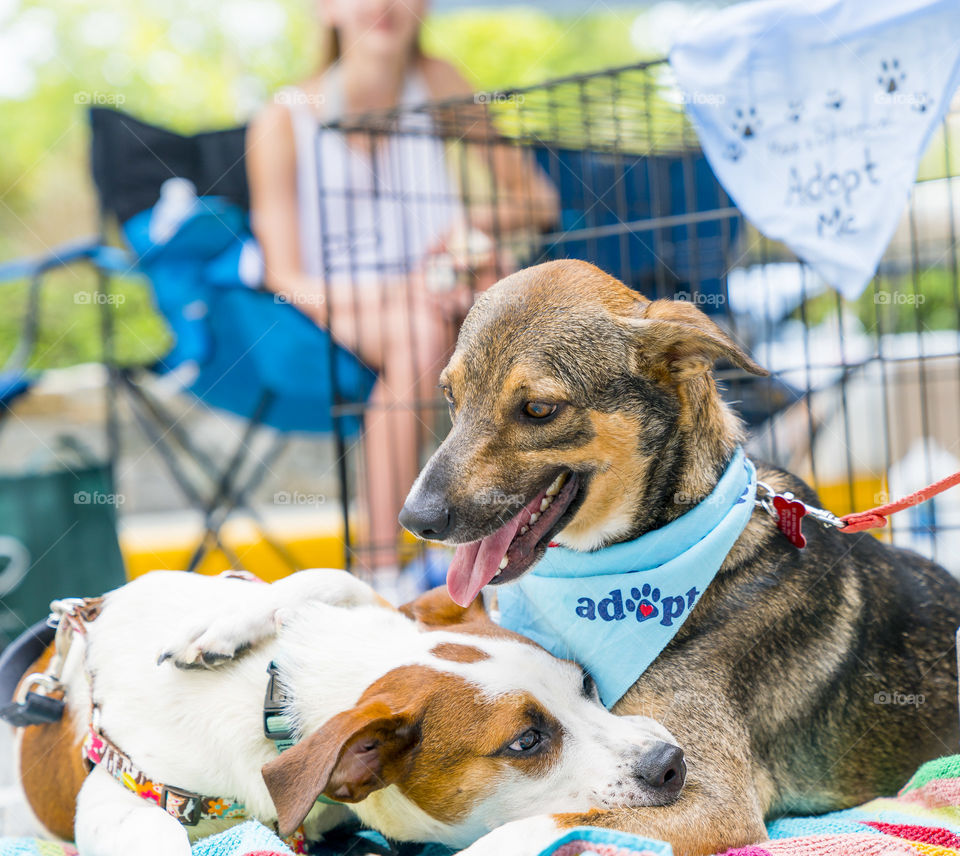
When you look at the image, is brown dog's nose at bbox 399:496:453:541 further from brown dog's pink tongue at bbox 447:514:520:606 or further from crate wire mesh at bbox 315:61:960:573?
crate wire mesh at bbox 315:61:960:573

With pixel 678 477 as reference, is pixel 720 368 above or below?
above

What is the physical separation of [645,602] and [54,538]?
2950mm

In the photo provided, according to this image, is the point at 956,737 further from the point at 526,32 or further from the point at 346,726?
the point at 526,32

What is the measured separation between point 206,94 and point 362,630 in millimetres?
16656

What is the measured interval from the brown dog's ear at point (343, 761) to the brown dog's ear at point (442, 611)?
415 millimetres

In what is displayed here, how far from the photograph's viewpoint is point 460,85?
501 centimetres

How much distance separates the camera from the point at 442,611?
7.57ft

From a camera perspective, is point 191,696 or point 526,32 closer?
point 191,696

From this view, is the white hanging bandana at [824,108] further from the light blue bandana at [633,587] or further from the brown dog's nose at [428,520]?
the brown dog's nose at [428,520]

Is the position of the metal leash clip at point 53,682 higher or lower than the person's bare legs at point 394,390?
lower

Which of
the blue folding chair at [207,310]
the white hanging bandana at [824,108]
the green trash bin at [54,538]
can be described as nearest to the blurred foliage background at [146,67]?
the blue folding chair at [207,310]

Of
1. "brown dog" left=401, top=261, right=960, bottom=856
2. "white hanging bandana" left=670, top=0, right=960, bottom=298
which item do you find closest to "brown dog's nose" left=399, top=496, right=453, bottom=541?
"brown dog" left=401, top=261, right=960, bottom=856

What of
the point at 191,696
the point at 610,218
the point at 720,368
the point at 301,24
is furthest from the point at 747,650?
the point at 301,24

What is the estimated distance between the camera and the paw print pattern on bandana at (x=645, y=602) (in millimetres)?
2119
